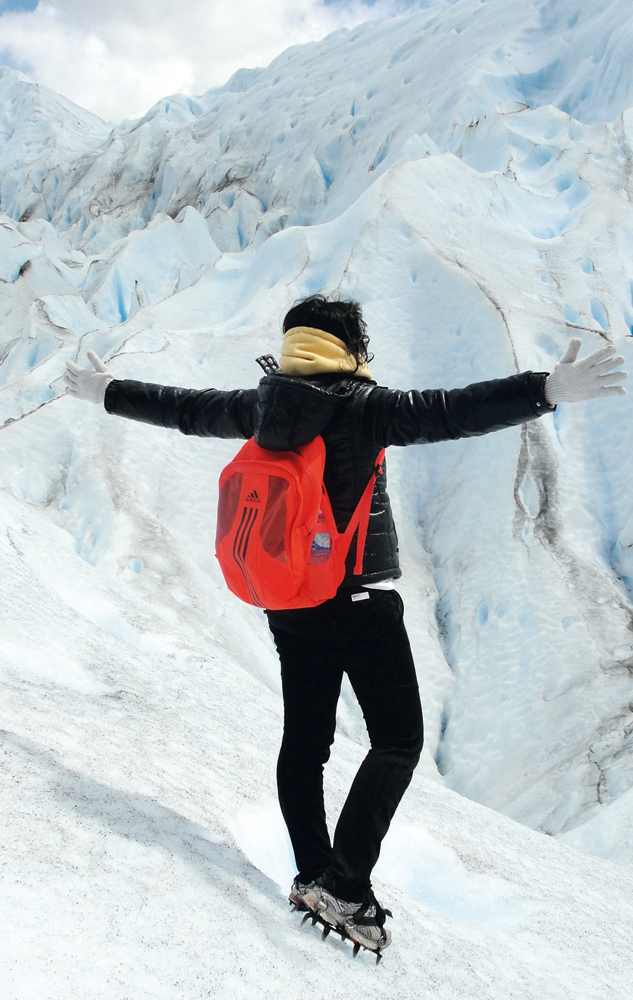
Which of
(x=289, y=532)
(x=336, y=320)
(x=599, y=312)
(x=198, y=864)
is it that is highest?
(x=599, y=312)

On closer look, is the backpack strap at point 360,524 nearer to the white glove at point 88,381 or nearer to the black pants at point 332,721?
the black pants at point 332,721

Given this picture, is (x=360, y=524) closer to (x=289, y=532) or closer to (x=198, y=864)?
(x=289, y=532)

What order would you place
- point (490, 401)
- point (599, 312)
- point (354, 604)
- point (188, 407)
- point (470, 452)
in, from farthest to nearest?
1. point (599, 312)
2. point (470, 452)
3. point (188, 407)
4. point (354, 604)
5. point (490, 401)

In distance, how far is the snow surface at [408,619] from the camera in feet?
5.19

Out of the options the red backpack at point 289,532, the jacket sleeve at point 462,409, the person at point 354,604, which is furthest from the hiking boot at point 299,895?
the jacket sleeve at point 462,409

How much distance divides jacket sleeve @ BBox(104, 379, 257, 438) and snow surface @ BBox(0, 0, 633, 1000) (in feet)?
3.24

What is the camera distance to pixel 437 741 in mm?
5980

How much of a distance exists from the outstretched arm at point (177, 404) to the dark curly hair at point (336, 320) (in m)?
0.25

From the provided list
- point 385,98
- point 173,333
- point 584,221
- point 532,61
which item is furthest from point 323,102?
point 173,333

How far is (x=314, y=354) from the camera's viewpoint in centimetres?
168

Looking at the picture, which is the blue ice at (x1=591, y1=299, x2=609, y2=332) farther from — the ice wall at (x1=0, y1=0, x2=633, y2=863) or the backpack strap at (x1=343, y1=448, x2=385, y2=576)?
the backpack strap at (x1=343, y1=448, x2=385, y2=576)

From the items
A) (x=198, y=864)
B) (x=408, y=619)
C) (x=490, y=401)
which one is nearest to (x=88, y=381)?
(x=490, y=401)

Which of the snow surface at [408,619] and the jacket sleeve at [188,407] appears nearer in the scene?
the snow surface at [408,619]

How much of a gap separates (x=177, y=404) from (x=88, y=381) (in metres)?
0.35
